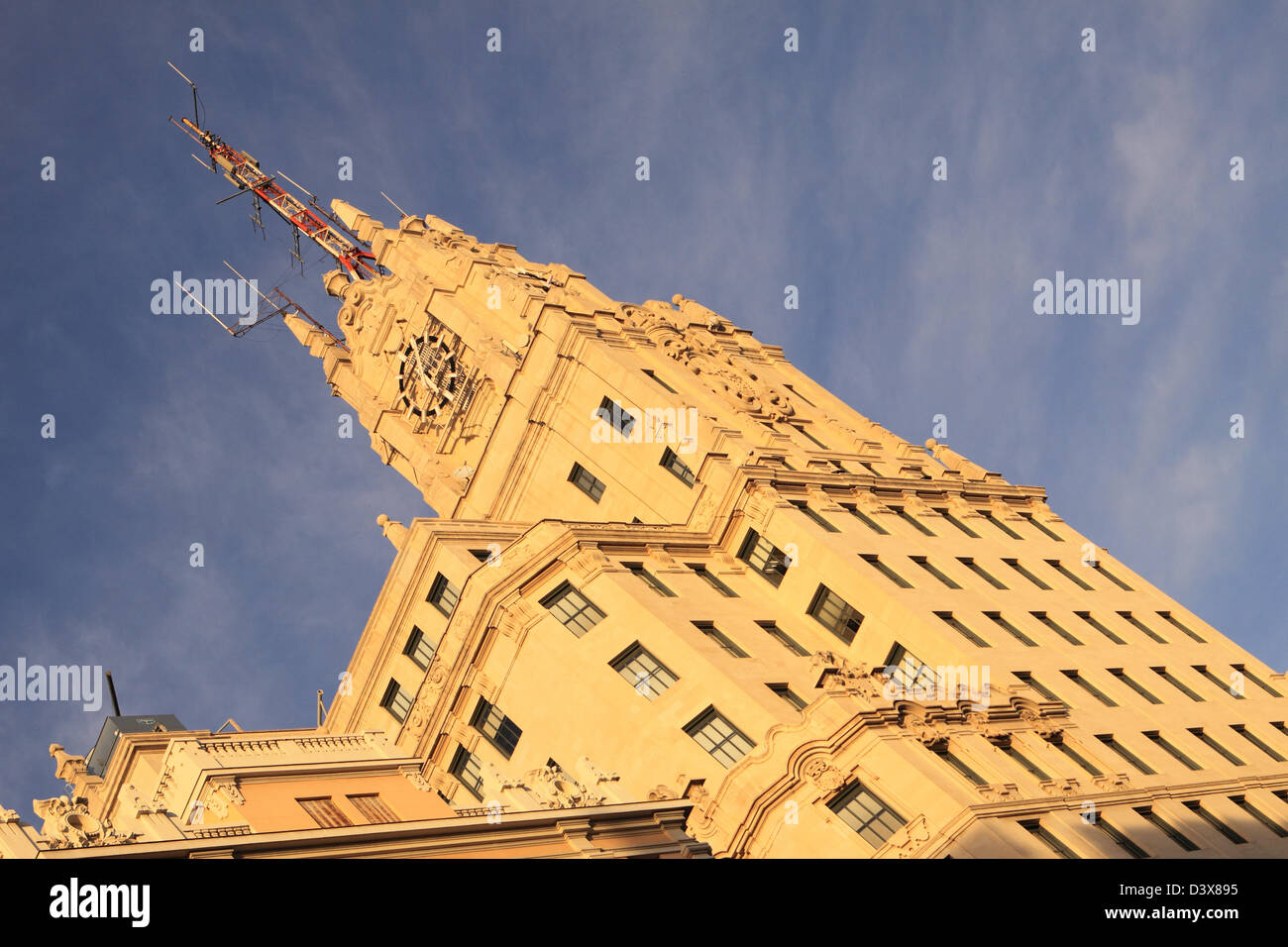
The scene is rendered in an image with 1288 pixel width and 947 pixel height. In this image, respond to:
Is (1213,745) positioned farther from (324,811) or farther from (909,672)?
(324,811)

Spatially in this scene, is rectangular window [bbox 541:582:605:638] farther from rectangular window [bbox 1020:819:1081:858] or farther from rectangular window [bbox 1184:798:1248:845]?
rectangular window [bbox 1184:798:1248:845]

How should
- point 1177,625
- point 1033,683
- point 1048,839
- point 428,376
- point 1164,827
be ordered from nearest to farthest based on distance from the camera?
point 1048,839 → point 1164,827 → point 1033,683 → point 1177,625 → point 428,376

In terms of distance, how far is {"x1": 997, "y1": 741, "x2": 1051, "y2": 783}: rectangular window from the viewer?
50.2 meters

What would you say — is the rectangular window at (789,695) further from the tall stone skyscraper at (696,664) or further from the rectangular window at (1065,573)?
the rectangular window at (1065,573)

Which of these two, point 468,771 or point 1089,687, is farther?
point 468,771

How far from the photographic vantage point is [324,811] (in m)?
39.7

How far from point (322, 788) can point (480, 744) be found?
20291 mm

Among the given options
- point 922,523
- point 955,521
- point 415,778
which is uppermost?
point 955,521

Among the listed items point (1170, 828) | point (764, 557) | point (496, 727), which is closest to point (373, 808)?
point (496, 727)

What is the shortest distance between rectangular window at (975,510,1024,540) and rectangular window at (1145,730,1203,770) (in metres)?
15.2

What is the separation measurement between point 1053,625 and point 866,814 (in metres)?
18.8

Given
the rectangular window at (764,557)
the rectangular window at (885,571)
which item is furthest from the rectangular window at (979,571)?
the rectangular window at (764,557)

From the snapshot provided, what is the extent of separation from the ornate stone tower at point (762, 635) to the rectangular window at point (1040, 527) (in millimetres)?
137

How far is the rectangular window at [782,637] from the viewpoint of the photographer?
5800 cm
